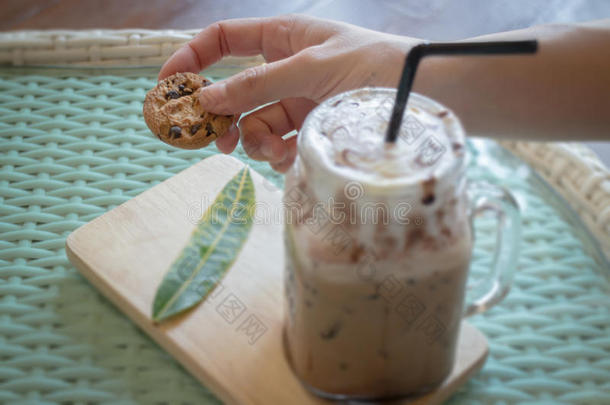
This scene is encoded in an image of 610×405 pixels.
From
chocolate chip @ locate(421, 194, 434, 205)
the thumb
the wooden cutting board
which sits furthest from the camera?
the thumb

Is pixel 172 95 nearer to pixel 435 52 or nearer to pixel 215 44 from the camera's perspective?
pixel 215 44

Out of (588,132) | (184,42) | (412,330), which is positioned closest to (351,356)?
(412,330)

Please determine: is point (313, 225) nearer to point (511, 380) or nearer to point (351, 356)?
point (351, 356)

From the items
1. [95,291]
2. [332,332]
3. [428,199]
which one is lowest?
[95,291]

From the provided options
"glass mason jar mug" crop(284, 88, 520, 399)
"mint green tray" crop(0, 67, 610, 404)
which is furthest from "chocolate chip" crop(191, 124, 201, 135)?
"glass mason jar mug" crop(284, 88, 520, 399)

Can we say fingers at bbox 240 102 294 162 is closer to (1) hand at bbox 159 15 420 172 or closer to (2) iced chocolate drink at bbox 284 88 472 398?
(1) hand at bbox 159 15 420 172

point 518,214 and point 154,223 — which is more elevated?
point 518,214

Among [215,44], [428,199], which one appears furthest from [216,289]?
[215,44]
